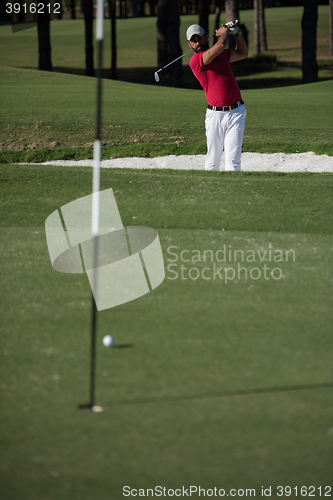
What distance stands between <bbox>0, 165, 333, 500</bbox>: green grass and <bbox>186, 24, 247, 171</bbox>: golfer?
105 inches

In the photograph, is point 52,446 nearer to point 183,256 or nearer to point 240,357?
point 240,357

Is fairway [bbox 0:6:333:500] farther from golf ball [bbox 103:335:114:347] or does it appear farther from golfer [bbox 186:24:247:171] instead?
golfer [bbox 186:24:247:171]

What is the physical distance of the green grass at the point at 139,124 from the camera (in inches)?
412

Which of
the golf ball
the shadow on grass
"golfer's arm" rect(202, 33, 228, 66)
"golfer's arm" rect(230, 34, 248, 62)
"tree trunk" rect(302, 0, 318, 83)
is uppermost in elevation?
"tree trunk" rect(302, 0, 318, 83)

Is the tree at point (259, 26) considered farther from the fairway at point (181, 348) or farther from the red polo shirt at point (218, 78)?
the fairway at point (181, 348)

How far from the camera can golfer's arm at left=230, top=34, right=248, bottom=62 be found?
6.82 m

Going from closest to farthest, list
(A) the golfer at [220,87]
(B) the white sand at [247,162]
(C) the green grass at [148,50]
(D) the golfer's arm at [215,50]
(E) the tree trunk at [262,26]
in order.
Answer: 1. (D) the golfer's arm at [215,50]
2. (A) the golfer at [220,87]
3. (B) the white sand at [247,162]
4. (C) the green grass at [148,50]
5. (E) the tree trunk at [262,26]

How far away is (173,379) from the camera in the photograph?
2600 millimetres

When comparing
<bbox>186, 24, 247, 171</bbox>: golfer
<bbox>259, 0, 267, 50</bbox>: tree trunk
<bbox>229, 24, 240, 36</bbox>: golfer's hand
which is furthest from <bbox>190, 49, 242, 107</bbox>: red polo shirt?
<bbox>259, 0, 267, 50</bbox>: tree trunk

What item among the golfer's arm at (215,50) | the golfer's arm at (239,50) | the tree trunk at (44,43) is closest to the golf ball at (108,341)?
the golfer's arm at (215,50)

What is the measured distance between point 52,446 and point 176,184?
477cm

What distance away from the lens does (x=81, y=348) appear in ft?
9.53

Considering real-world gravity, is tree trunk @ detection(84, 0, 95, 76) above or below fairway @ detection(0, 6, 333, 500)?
above

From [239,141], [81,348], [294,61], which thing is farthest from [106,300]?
[294,61]
